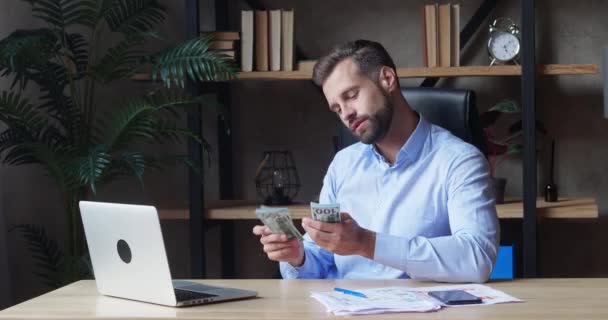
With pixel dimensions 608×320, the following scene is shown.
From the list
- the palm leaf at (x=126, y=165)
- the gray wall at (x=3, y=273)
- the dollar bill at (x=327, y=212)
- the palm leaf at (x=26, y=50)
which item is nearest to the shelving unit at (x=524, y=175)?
the palm leaf at (x=126, y=165)

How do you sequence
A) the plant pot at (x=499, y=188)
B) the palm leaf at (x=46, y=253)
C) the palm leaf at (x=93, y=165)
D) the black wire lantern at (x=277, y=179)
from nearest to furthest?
1. the palm leaf at (x=93, y=165)
2. the plant pot at (x=499, y=188)
3. the palm leaf at (x=46, y=253)
4. the black wire lantern at (x=277, y=179)

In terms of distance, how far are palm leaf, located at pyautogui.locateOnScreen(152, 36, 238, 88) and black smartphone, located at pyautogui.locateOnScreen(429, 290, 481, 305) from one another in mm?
1545

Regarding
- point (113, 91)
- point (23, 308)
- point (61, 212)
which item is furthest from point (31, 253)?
point (23, 308)

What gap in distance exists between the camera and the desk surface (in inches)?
66.4

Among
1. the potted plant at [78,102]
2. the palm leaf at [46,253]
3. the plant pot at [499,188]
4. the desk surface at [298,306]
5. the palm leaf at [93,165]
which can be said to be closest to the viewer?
the desk surface at [298,306]

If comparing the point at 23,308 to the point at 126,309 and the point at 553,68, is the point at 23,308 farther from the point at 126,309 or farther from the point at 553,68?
the point at 553,68

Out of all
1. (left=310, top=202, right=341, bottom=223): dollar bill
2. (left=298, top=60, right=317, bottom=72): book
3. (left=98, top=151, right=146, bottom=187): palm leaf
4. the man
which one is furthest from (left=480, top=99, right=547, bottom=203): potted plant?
(left=310, top=202, right=341, bottom=223): dollar bill

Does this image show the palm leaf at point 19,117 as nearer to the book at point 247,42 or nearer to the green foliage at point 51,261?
the green foliage at point 51,261

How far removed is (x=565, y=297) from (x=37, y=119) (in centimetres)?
206

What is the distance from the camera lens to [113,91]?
387cm

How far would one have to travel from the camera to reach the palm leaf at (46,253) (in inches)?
137

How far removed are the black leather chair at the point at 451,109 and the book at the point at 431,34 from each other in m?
0.94

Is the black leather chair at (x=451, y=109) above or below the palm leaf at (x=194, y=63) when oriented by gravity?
below

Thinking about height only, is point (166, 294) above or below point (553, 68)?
below
